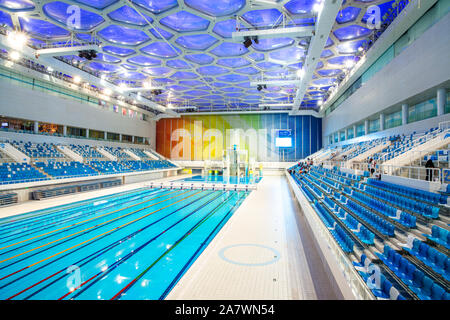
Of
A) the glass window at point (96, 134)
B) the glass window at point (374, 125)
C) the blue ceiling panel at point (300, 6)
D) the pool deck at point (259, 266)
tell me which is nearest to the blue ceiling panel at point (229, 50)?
the blue ceiling panel at point (300, 6)

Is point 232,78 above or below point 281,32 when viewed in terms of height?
above

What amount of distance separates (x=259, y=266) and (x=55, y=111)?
18.4 meters

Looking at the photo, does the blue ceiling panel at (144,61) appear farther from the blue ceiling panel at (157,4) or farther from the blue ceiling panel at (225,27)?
the blue ceiling panel at (225,27)

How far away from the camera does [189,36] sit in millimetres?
10914

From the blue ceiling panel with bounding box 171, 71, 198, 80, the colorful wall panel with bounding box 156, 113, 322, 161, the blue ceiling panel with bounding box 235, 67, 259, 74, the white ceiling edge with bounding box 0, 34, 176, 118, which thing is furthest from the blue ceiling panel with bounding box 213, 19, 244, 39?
the colorful wall panel with bounding box 156, 113, 322, 161

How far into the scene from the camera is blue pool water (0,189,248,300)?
3809 millimetres

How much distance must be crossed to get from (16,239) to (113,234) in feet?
7.80

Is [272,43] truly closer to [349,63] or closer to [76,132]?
[349,63]

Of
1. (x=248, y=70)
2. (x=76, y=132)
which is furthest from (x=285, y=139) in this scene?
(x=76, y=132)

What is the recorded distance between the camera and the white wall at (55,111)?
1342 centimetres

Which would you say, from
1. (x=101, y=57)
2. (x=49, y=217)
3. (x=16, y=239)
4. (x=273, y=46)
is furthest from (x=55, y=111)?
(x=273, y=46)

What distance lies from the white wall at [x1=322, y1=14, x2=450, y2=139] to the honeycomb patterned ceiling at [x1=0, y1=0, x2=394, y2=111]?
202 cm

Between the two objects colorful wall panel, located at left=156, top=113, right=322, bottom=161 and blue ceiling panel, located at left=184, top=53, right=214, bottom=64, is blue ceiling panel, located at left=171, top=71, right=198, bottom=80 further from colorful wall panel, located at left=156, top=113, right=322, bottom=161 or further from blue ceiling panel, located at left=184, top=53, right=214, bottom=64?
colorful wall panel, located at left=156, top=113, right=322, bottom=161
